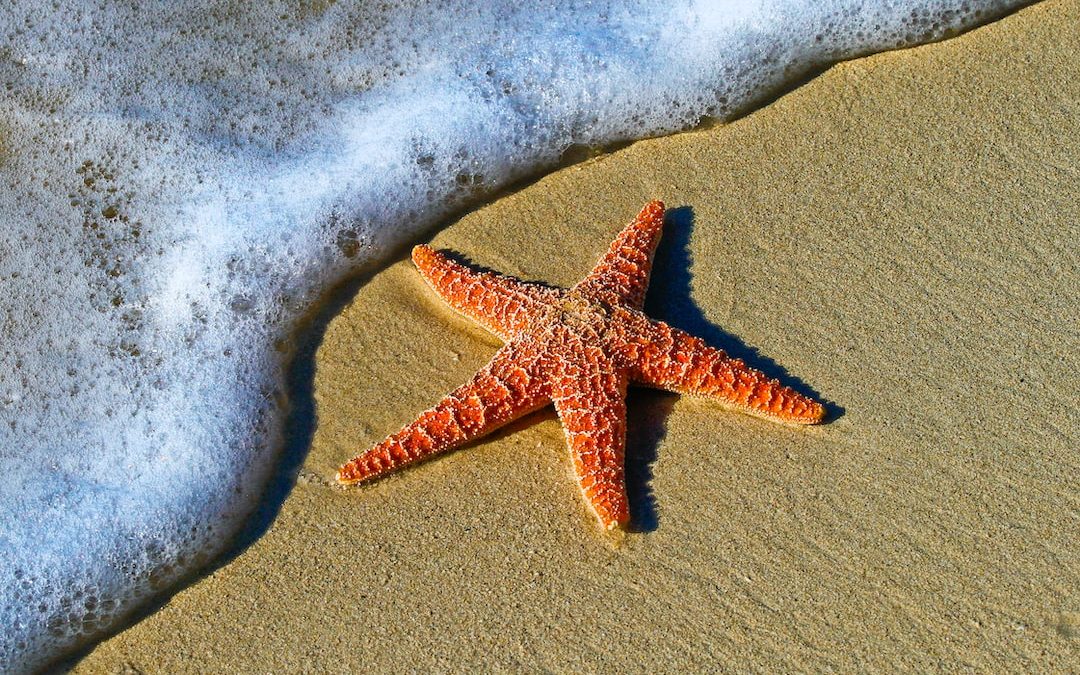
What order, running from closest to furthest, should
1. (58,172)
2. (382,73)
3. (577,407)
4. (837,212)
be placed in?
(577,407) < (837,212) < (58,172) < (382,73)

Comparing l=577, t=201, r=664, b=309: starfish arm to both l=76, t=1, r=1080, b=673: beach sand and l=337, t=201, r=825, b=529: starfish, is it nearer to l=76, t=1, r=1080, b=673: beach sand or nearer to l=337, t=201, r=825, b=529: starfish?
l=337, t=201, r=825, b=529: starfish

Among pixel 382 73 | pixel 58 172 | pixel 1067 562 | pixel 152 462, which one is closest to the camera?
pixel 1067 562

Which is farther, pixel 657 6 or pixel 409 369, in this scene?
pixel 657 6

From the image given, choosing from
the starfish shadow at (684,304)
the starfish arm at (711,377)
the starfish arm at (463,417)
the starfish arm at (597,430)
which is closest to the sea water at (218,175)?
the starfish arm at (463,417)

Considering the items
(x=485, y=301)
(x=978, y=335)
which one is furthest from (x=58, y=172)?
(x=978, y=335)

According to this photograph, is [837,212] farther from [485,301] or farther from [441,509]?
[441,509]

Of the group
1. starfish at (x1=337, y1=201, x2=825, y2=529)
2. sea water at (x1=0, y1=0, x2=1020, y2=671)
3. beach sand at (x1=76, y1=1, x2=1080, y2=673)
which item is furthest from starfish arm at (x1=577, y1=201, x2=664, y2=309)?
sea water at (x1=0, y1=0, x2=1020, y2=671)
